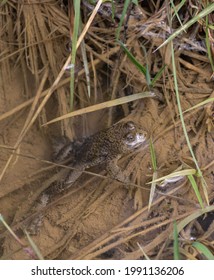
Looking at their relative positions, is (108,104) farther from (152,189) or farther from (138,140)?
(152,189)

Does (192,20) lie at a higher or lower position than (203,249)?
higher

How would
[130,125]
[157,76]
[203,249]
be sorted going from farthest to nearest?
[130,125]
[157,76]
[203,249]

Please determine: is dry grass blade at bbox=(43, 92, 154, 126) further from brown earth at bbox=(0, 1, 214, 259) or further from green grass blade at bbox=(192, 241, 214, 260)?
green grass blade at bbox=(192, 241, 214, 260)

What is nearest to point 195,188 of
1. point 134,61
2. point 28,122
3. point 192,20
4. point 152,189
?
point 152,189

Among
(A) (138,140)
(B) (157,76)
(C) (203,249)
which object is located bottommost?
(C) (203,249)

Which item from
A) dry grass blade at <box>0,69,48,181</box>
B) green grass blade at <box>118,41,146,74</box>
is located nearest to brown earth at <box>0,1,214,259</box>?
dry grass blade at <box>0,69,48,181</box>

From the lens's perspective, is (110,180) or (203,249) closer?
(203,249)

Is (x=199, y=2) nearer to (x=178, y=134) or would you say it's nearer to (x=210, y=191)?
(x=178, y=134)

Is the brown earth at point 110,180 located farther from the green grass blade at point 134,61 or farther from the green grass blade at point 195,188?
the green grass blade at point 134,61

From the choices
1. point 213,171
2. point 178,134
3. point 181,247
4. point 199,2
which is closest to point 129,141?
point 178,134

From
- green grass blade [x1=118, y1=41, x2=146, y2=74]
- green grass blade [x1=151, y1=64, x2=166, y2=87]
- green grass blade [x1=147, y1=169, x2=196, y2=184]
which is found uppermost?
green grass blade [x1=118, y1=41, x2=146, y2=74]
